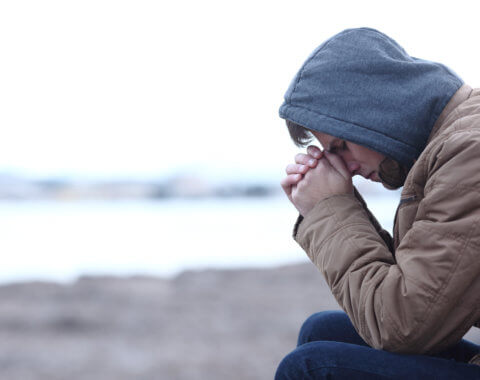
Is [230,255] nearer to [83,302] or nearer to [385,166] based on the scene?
[83,302]

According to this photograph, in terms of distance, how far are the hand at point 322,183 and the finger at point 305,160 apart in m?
0.01

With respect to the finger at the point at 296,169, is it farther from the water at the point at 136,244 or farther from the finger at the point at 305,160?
the water at the point at 136,244

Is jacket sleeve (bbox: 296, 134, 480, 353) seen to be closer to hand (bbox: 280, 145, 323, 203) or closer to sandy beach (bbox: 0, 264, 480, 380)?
hand (bbox: 280, 145, 323, 203)

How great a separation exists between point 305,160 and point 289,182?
0.07 meters

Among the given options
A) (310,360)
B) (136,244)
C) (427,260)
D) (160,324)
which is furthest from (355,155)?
(136,244)

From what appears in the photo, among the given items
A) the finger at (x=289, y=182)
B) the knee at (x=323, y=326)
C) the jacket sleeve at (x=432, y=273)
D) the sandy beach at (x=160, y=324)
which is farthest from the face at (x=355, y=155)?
the sandy beach at (x=160, y=324)

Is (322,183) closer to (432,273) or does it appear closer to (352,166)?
(352,166)

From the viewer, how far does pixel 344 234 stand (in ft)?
4.05

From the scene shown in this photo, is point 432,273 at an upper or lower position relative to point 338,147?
lower

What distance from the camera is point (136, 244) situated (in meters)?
9.02

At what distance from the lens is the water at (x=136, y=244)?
7.23 m

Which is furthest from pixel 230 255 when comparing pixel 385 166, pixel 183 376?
pixel 385 166

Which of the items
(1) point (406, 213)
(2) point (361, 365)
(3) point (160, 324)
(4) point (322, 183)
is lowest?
(2) point (361, 365)

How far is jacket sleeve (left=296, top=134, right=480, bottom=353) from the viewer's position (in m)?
1.04
